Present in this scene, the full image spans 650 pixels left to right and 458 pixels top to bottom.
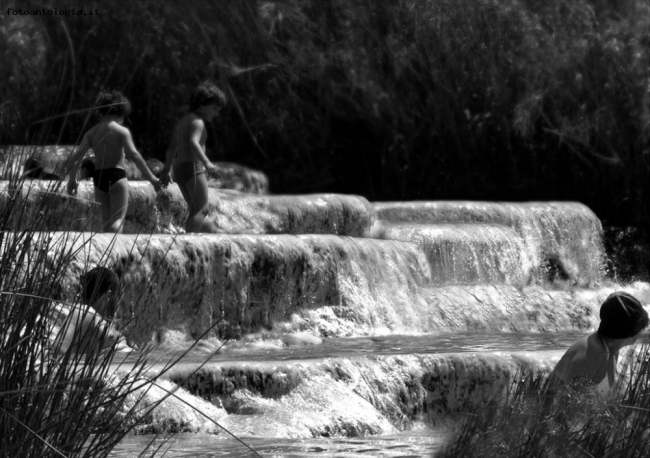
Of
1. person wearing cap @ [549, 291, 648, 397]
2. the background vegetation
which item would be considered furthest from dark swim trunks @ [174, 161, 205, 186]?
the background vegetation

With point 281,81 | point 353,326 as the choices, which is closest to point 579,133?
point 281,81

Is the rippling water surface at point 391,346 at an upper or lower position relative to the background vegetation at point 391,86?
lower

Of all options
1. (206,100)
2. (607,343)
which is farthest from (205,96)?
(607,343)

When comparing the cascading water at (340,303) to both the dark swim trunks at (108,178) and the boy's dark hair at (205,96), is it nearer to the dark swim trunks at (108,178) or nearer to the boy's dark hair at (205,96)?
the dark swim trunks at (108,178)

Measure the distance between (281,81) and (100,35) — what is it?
2.87 meters

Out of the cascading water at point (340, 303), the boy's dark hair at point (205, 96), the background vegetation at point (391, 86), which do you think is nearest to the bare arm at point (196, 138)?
the boy's dark hair at point (205, 96)

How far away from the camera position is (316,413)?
23.4 ft

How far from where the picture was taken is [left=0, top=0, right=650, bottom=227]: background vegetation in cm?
1802

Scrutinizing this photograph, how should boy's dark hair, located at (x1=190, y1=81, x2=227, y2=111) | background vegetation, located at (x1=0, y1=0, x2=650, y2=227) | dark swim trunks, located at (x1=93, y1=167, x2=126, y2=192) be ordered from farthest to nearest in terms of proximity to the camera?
background vegetation, located at (x1=0, y1=0, x2=650, y2=227), boy's dark hair, located at (x1=190, y1=81, x2=227, y2=111), dark swim trunks, located at (x1=93, y1=167, x2=126, y2=192)

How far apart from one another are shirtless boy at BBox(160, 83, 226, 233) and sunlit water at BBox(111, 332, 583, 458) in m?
1.38

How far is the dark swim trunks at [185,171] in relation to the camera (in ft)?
34.9

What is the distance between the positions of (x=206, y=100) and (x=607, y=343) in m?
6.00

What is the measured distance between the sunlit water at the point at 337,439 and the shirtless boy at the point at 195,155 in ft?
4.53

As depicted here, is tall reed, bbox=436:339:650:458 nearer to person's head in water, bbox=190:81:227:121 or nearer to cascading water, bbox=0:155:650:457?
cascading water, bbox=0:155:650:457
